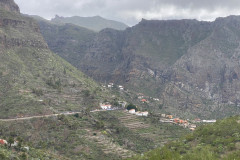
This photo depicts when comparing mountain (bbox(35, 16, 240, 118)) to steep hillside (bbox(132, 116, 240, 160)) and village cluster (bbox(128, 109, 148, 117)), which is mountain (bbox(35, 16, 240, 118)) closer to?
village cluster (bbox(128, 109, 148, 117))

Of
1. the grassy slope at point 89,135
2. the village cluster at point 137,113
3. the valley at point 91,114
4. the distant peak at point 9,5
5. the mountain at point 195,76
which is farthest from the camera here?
the mountain at point 195,76

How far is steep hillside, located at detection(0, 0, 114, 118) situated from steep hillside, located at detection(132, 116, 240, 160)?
51.7m

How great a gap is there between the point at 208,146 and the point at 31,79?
76183 millimetres

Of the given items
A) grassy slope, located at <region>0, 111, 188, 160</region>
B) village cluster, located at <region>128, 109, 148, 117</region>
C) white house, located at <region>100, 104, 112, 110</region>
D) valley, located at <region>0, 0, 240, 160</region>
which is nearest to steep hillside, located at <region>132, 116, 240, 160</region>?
valley, located at <region>0, 0, 240, 160</region>

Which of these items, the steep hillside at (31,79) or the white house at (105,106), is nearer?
the steep hillside at (31,79)

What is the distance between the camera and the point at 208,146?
728 inches

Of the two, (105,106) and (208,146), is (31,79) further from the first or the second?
(208,146)

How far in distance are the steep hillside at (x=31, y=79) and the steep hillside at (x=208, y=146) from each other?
51.7m

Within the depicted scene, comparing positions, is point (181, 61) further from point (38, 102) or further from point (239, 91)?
point (38, 102)

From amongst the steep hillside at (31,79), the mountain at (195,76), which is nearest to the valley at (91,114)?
the steep hillside at (31,79)

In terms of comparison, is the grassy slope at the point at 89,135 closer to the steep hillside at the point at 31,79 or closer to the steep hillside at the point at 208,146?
the steep hillside at the point at 31,79

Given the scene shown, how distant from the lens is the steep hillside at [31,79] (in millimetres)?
68125

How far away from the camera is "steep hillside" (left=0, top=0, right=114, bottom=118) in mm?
68125

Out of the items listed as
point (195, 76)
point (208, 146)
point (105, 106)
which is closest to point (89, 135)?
point (105, 106)
